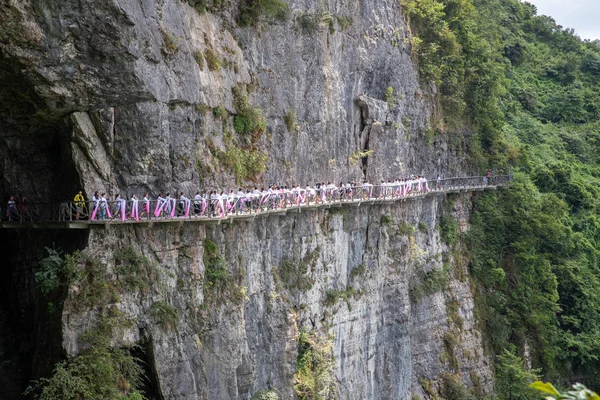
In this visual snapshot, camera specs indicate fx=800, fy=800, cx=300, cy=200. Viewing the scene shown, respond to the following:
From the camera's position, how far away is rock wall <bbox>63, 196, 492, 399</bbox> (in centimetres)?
2230

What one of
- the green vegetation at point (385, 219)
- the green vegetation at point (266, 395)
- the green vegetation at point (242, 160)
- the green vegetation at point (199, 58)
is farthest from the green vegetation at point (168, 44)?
the green vegetation at point (385, 219)

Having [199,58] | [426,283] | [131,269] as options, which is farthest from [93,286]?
[426,283]

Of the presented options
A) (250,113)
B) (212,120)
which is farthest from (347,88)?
(212,120)

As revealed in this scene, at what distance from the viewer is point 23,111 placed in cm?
2142

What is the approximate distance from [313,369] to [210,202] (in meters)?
9.57

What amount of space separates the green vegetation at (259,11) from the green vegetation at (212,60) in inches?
103

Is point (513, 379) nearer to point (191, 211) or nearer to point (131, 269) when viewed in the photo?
point (191, 211)

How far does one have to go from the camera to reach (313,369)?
30484 millimetres

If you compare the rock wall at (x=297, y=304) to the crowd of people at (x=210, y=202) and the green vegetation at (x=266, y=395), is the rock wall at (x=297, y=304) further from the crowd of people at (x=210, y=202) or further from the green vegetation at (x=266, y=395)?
the crowd of people at (x=210, y=202)

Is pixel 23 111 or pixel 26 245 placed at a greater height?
pixel 23 111

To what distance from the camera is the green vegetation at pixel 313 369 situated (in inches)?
1165

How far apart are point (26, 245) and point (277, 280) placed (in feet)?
30.9

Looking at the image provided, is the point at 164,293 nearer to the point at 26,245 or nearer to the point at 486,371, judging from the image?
the point at 26,245

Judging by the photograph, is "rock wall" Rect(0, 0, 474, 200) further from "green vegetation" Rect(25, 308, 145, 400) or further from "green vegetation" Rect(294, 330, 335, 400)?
"green vegetation" Rect(294, 330, 335, 400)
